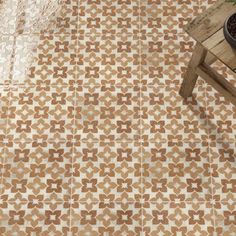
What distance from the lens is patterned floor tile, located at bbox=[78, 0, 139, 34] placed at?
2418mm

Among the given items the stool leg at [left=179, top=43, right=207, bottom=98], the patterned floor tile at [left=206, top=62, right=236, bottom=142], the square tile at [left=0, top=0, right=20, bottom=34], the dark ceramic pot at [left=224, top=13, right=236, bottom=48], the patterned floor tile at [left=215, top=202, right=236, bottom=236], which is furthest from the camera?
the square tile at [left=0, top=0, right=20, bottom=34]

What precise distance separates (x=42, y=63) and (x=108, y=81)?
0.38 metres

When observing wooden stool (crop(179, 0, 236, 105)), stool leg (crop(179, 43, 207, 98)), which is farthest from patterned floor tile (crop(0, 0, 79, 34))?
wooden stool (crop(179, 0, 236, 105))

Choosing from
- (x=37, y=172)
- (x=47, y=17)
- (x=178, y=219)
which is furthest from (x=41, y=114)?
(x=178, y=219)

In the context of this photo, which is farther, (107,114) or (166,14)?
(166,14)

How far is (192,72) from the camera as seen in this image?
1981 mm

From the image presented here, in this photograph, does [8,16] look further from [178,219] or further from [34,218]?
[178,219]

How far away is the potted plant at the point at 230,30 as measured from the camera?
1.63 m

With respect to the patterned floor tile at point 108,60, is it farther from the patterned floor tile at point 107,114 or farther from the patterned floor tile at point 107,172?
the patterned floor tile at point 107,172

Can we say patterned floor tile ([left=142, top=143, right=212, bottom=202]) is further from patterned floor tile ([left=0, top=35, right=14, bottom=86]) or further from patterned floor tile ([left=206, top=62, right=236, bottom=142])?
patterned floor tile ([left=0, top=35, right=14, bottom=86])

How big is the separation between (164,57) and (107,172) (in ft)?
2.39

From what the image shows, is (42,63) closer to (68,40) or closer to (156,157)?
(68,40)

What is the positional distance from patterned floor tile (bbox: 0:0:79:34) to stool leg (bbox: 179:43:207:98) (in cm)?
73

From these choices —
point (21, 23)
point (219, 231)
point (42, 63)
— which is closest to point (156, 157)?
point (219, 231)
